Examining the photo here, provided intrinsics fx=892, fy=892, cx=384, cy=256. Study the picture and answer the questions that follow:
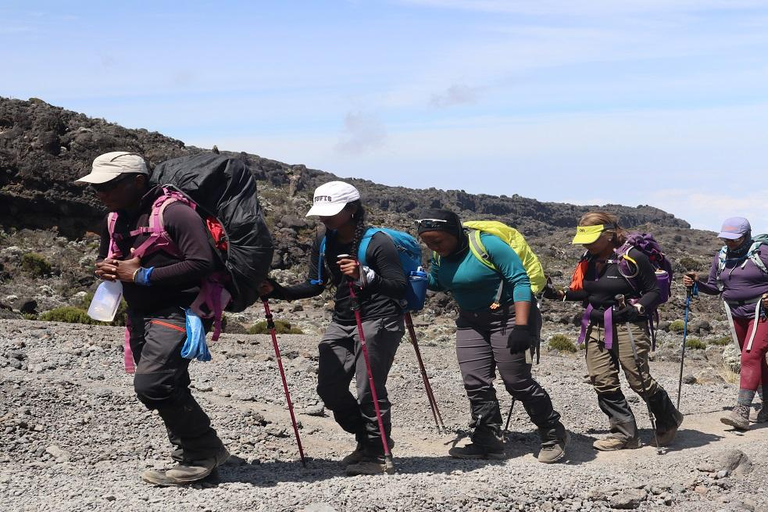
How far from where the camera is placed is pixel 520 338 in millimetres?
6660

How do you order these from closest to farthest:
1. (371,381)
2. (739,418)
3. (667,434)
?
(371,381) → (667,434) → (739,418)

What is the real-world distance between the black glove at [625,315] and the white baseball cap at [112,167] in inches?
166

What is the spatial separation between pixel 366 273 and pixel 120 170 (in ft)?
5.82

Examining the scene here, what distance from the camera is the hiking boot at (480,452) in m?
7.26

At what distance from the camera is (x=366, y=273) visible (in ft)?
20.4

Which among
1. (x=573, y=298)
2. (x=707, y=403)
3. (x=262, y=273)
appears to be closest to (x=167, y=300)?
(x=262, y=273)

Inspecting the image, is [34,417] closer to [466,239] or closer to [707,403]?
[466,239]

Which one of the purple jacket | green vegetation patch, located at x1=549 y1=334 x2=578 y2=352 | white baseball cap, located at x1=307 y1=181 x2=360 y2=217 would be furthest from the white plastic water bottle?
green vegetation patch, located at x1=549 y1=334 x2=578 y2=352

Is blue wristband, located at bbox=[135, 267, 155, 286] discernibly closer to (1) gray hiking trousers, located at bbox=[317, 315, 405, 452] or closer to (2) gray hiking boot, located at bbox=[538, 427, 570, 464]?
(1) gray hiking trousers, located at bbox=[317, 315, 405, 452]

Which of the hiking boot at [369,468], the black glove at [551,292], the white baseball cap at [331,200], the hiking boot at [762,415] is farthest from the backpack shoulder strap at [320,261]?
the hiking boot at [762,415]

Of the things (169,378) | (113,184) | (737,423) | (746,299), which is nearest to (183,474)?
(169,378)

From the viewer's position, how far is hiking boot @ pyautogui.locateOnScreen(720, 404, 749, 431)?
8891 millimetres

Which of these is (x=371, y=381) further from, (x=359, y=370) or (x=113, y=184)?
(x=113, y=184)

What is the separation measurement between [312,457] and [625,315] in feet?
9.60
